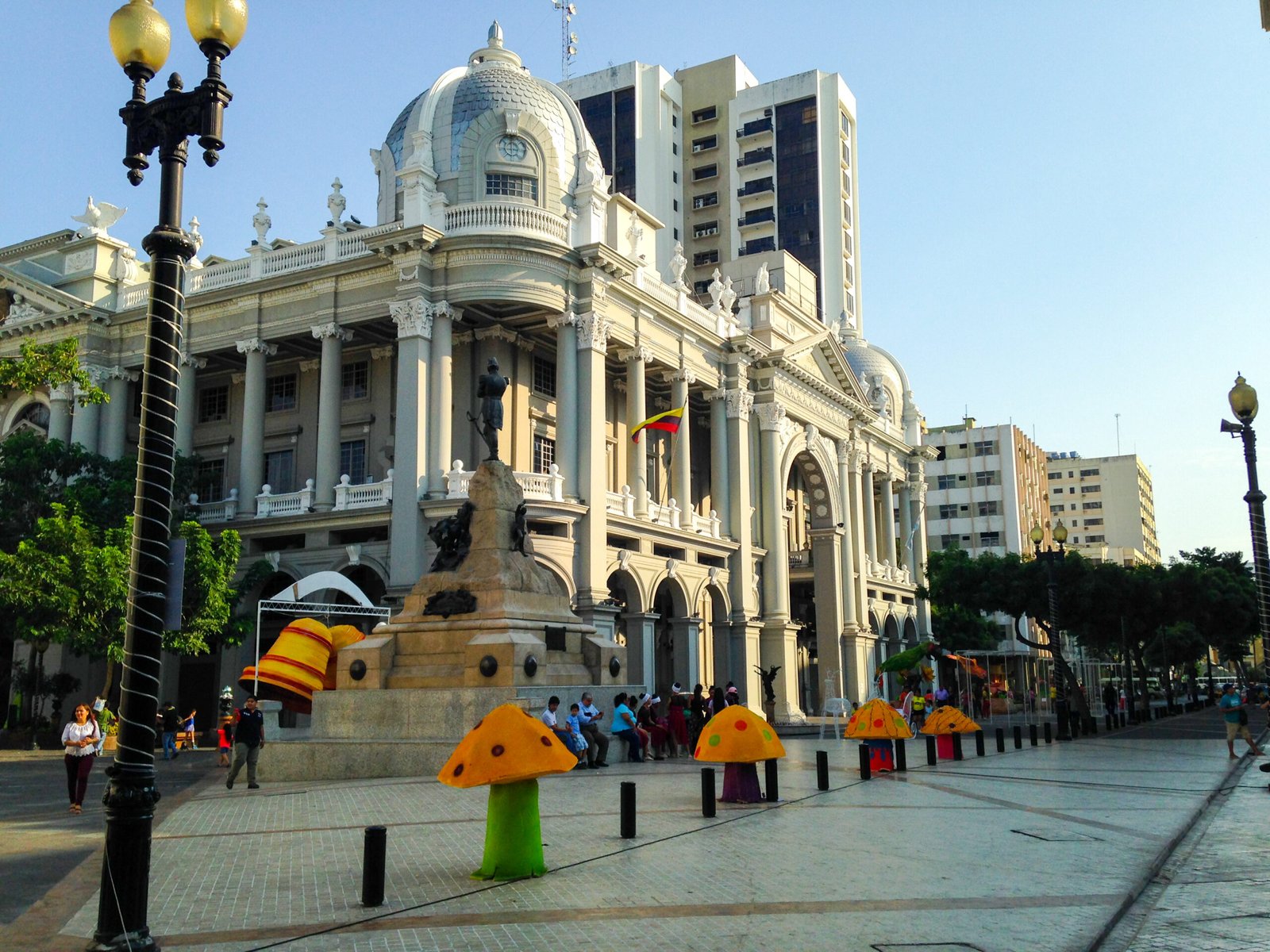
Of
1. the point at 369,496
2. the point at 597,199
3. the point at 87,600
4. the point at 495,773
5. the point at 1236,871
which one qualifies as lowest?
the point at 1236,871

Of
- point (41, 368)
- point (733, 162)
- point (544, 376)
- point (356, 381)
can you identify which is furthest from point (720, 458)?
point (733, 162)

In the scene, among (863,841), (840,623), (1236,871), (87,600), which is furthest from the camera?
(840,623)

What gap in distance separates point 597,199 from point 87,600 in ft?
64.9

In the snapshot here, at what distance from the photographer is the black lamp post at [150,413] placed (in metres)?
6.95

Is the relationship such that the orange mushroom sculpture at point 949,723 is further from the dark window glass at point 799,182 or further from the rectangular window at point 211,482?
the dark window glass at point 799,182

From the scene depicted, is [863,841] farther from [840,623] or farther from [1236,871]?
[840,623]

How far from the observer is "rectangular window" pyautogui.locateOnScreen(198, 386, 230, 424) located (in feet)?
148

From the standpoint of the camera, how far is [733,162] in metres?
90.0

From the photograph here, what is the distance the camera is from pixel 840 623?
5197cm

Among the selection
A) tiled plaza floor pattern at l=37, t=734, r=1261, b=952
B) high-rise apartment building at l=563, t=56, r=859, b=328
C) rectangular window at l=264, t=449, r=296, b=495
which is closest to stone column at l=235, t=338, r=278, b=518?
rectangular window at l=264, t=449, r=296, b=495

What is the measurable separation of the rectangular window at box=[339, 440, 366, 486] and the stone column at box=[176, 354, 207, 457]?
5746 millimetres

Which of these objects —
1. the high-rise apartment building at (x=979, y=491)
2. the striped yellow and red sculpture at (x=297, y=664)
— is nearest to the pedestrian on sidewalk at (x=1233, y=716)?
the striped yellow and red sculpture at (x=297, y=664)

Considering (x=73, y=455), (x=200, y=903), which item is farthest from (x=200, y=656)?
(x=200, y=903)

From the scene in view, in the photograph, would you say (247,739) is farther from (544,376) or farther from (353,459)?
(544,376)
